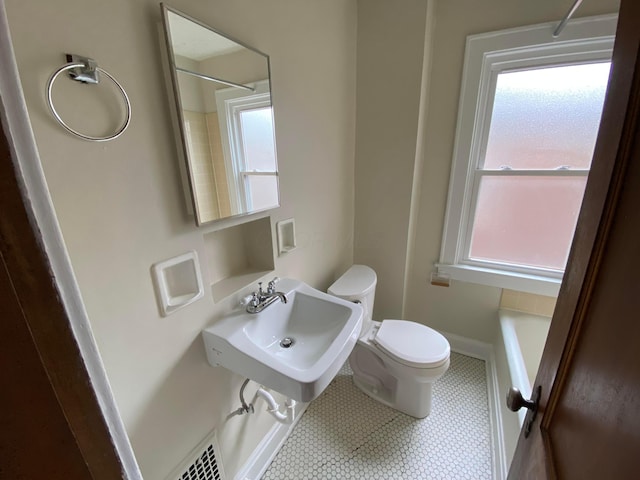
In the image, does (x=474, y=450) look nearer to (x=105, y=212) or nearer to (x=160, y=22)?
(x=105, y=212)

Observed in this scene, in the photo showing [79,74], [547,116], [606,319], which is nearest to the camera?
[606,319]

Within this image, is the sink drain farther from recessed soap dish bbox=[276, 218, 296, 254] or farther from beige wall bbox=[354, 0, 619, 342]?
beige wall bbox=[354, 0, 619, 342]

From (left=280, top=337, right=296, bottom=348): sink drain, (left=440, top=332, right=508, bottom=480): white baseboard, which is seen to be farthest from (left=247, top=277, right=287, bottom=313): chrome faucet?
(left=440, top=332, right=508, bottom=480): white baseboard

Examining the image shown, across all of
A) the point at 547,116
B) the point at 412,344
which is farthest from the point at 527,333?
the point at 547,116

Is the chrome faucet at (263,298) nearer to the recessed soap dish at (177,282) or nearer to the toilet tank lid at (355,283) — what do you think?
the recessed soap dish at (177,282)

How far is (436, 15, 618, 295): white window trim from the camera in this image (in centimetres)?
139

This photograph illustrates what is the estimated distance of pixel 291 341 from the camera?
1.20 m

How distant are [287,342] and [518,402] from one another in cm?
82

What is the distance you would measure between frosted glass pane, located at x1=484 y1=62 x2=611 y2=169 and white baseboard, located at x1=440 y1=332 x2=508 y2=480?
128 centimetres

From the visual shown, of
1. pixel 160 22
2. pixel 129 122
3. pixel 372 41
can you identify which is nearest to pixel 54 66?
pixel 129 122

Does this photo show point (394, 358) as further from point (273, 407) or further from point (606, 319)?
point (606, 319)

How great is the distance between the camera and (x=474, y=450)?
4.61ft

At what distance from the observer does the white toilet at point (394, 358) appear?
1429mm

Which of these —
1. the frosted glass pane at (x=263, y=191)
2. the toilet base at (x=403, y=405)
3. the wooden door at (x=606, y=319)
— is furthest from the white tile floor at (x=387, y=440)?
the frosted glass pane at (x=263, y=191)
